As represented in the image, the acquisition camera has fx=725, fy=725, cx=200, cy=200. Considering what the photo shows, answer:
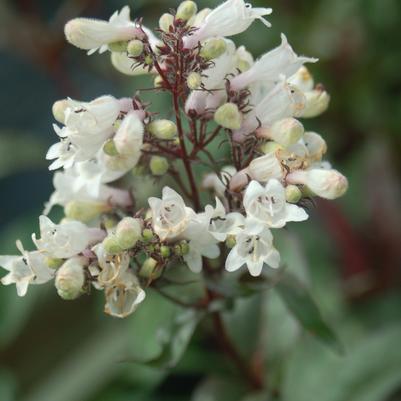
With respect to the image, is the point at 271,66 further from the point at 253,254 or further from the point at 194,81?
the point at 253,254

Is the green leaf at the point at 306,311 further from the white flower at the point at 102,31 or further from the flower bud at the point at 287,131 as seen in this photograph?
the white flower at the point at 102,31

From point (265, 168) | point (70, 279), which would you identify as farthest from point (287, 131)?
point (70, 279)

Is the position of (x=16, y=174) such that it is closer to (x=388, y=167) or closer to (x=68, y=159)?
(x=388, y=167)

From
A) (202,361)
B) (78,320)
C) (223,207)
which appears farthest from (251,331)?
(78,320)

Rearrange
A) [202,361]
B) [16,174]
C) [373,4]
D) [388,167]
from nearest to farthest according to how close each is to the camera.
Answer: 1. [202,361]
2. [373,4]
3. [388,167]
4. [16,174]

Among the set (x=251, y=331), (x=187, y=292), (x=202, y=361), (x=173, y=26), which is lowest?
(x=202, y=361)

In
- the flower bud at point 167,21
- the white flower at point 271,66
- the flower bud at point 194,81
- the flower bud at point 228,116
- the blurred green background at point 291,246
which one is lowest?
the blurred green background at point 291,246

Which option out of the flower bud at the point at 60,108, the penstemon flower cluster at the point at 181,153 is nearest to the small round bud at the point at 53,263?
the penstemon flower cluster at the point at 181,153
